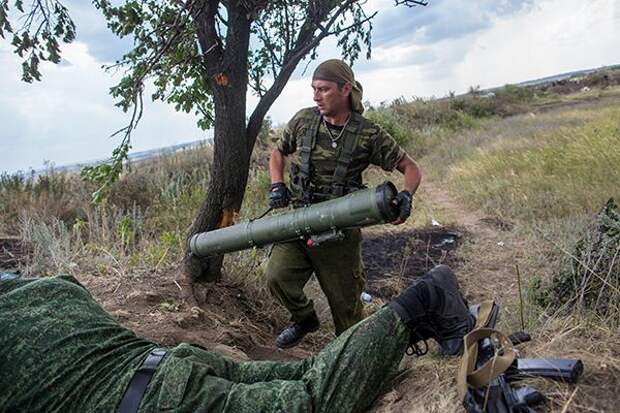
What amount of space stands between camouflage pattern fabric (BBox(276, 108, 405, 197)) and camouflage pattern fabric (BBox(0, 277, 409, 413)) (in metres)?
1.53

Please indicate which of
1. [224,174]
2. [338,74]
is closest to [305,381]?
[338,74]

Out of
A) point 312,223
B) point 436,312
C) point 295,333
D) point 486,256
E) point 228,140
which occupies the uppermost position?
point 228,140

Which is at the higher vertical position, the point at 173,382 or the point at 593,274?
the point at 173,382

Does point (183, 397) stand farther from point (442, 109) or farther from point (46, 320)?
point (442, 109)

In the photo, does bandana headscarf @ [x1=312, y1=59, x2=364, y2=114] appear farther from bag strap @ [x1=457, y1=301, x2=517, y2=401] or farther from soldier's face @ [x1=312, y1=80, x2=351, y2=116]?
bag strap @ [x1=457, y1=301, x2=517, y2=401]

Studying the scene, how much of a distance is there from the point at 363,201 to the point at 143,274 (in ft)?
7.80

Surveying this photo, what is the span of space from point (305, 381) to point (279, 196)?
5.44 ft

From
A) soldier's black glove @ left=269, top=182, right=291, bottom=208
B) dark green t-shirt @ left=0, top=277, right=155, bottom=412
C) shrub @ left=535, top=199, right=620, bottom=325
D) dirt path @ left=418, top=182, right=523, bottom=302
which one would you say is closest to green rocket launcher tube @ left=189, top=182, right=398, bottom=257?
soldier's black glove @ left=269, top=182, right=291, bottom=208

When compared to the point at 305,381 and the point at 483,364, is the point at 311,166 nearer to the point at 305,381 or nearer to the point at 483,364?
the point at 305,381

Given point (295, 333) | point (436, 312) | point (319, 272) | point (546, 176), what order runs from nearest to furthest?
point (436, 312)
point (319, 272)
point (295, 333)
point (546, 176)

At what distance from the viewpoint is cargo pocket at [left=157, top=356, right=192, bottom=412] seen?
2.15 m

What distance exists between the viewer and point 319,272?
399 cm

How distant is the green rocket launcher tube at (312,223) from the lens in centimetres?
326

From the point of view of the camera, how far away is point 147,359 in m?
2.31
